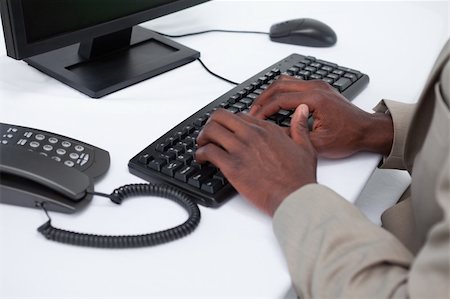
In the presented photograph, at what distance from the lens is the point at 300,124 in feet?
2.55

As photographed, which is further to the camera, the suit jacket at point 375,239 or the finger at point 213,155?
the finger at point 213,155

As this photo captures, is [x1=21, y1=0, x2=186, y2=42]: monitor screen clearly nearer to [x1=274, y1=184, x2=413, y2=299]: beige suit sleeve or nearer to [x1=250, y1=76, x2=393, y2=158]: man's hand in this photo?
[x1=250, y1=76, x2=393, y2=158]: man's hand

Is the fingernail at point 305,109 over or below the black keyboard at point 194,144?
over

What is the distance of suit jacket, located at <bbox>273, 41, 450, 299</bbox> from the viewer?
535mm

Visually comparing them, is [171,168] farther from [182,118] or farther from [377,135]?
[377,135]

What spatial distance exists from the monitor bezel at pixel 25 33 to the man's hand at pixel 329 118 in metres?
0.30

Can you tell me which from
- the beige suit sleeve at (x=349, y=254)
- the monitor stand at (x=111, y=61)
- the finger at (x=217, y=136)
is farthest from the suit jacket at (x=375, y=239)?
the monitor stand at (x=111, y=61)

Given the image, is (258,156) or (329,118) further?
(329,118)

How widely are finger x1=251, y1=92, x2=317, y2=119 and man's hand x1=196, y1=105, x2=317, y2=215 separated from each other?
67 millimetres

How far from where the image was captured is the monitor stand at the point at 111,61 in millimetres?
946

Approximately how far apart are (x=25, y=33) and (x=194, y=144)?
0.30 meters

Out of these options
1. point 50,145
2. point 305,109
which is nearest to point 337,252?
point 305,109

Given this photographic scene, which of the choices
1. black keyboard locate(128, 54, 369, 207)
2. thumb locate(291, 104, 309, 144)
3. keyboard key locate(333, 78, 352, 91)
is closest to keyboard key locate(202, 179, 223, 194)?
black keyboard locate(128, 54, 369, 207)

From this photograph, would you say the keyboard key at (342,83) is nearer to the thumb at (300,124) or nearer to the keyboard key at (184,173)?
the thumb at (300,124)
